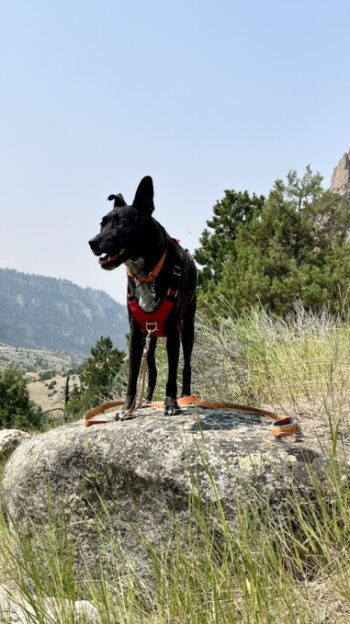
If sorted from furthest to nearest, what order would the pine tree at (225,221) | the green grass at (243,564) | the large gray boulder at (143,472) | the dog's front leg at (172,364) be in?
the pine tree at (225,221)
the dog's front leg at (172,364)
the large gray boulder at (143,472)
the green grass at (243,564)

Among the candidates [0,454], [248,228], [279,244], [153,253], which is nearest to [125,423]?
[153,253]

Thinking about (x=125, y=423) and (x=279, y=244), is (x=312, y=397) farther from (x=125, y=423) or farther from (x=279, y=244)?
(x=279, y=244)

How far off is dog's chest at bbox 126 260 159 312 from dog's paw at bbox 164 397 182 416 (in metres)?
0.71

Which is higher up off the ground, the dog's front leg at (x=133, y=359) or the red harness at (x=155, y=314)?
the red harness at (x=155, y=314)

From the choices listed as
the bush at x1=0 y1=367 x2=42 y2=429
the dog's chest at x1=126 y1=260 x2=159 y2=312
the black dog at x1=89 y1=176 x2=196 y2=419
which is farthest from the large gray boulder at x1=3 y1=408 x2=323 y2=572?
the bush at x1=0 y1=367 x2=42 y2=429

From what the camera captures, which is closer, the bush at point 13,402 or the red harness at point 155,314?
the red harness at point 155,314

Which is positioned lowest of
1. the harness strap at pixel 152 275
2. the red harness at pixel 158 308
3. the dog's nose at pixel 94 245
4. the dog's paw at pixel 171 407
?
the dog's paw at pixel 171 407

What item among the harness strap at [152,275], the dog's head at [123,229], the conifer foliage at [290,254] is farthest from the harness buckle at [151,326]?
the conifer foliage at [290,254]

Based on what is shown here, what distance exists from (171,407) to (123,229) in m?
1.35

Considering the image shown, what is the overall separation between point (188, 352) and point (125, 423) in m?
1.08

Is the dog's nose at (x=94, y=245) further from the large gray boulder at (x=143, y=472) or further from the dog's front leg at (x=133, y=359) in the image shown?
the large gray boulder at (x=143, y=472)

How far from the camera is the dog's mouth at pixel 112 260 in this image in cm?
352

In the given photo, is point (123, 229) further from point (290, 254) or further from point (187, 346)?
point (290, 254)

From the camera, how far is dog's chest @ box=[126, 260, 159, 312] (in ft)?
12.4
